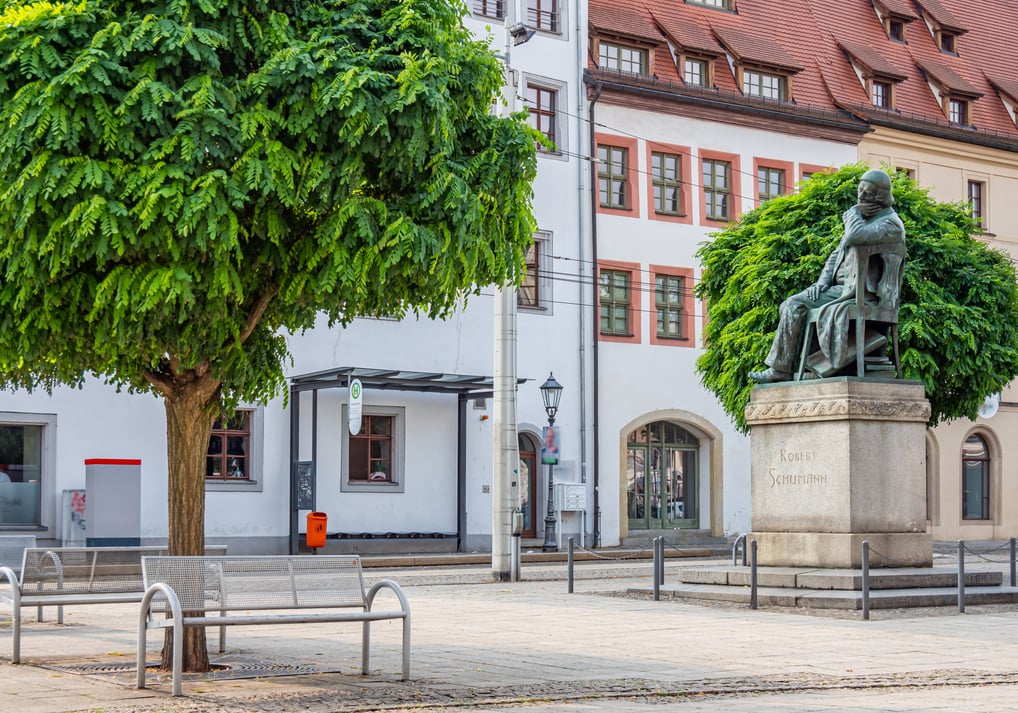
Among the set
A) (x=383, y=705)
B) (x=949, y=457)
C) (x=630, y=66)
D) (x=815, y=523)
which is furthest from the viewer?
(x=949, y=457)

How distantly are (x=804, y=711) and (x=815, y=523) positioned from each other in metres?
8.81

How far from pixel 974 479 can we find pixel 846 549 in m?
27.8

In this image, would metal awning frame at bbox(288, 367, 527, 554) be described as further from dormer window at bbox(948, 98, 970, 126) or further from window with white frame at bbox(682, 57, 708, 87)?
dormer window at bbox(948, 98, 970, 126)

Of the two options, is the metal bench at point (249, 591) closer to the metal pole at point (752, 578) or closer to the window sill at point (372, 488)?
the metal pole at point (752, 578)

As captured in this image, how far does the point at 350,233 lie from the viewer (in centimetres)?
1005

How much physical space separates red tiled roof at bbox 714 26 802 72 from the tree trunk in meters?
31.1

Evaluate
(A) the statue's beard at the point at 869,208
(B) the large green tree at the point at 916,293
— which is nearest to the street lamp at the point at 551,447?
(B) the large green tree at the point at 916,293

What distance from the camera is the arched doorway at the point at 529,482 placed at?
36812 mm

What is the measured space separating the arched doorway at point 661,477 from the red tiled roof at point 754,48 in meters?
9.49

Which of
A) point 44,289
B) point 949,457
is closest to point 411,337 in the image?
point 949,457

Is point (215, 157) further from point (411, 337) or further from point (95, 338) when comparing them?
point (411, 337)

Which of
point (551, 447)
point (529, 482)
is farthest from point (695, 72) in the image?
point (529, 482)

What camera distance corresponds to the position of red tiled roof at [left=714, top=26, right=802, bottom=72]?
40656 mm

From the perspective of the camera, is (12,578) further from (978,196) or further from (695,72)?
(978,196)
